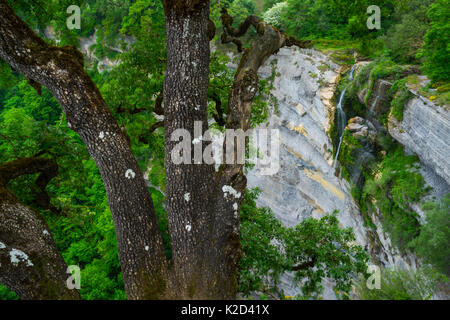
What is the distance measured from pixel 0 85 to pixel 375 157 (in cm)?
1021

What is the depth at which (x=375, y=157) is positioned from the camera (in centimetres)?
940

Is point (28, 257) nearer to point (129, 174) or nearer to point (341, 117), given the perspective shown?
point (129, 174)

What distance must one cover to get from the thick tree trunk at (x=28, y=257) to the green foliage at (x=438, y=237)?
6.67 m

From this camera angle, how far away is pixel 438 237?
229 inches

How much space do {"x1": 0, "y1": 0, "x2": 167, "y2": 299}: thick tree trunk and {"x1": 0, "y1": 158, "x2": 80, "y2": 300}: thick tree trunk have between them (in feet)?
2.40

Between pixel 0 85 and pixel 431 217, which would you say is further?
pixel 431 217

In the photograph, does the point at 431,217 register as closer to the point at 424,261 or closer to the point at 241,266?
the point at 424,261

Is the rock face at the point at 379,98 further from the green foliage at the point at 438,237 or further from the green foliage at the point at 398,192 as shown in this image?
the green foliage at the point at 438,237

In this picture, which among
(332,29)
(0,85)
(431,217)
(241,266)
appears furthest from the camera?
(332,29)

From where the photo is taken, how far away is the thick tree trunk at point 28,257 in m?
3.08

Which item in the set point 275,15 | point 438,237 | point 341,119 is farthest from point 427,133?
point 275,15

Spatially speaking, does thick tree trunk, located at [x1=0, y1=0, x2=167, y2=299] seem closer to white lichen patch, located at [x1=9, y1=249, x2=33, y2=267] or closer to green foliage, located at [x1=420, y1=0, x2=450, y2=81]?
white lichen patch, located at [x1=9, y1=249, x2=33, y2=267]

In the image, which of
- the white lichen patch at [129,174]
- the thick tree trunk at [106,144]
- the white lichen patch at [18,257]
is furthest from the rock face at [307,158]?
the white lichen patch at [18,257]

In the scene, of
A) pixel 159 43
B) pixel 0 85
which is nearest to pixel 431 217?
pixel 159 43
